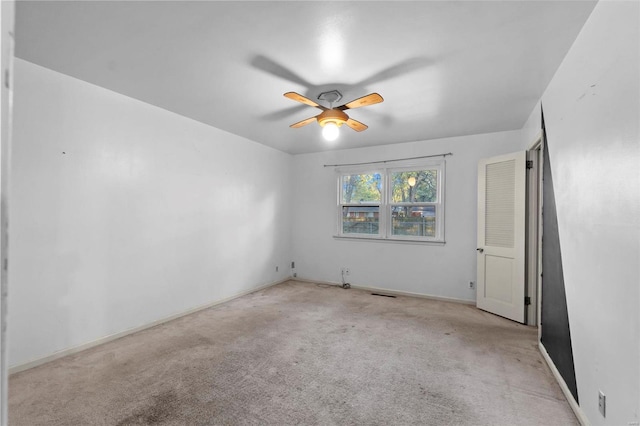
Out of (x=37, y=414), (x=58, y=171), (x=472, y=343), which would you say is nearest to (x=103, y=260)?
(x=58, y=171)

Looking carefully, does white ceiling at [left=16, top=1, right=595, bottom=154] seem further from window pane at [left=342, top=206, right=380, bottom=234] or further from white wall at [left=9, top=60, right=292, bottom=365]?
window pane at [left=342, top=206, right=380, bottom=234]

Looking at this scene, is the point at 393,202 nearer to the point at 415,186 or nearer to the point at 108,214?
the point at 415,186

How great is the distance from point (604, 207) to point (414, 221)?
333cm

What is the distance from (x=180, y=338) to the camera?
319cm

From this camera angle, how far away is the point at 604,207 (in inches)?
66.9

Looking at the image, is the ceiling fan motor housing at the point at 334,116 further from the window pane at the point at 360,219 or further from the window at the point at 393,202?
the window pane at the point at 360,219

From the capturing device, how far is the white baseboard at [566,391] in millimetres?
1931

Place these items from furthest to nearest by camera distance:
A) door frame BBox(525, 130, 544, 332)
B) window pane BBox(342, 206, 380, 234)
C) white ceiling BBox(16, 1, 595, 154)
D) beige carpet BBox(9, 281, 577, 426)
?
window pane BBox(342, 206, 380, 234) → door frame BBox(525, 130, 544, 332) → beige carpet BBox(9, 281, 577, 426) → white ceiling BBox(16, 1, 595, 154)

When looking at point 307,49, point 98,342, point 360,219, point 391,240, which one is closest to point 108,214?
point 98,342

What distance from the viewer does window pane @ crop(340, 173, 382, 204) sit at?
537 centimetres

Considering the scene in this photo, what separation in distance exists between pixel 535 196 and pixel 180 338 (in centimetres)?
446

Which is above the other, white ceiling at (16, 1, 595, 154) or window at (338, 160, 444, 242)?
white ceiling at (16, 1, 595, 154)

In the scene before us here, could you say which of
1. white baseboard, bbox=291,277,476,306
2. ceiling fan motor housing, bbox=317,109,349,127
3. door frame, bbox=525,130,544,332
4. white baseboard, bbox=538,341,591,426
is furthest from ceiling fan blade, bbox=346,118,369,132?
white baseboard, bbox=291,277,476,306

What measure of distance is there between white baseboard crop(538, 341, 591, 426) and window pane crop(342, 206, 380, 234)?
9.66 feet
